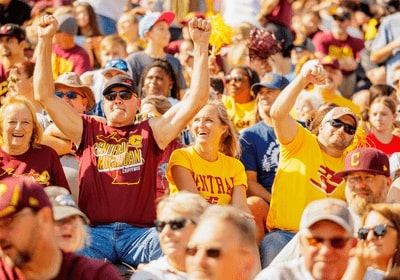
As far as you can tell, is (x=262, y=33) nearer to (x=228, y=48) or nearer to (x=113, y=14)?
(x=228, y=48)

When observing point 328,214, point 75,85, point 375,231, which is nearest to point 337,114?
point 75,85

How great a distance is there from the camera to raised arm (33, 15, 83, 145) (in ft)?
30.4

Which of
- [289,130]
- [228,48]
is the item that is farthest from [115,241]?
[228,48]

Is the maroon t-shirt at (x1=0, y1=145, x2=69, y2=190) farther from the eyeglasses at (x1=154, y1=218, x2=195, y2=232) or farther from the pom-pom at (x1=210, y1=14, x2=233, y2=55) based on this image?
the pom-pom at (x1=210, y1=14, x2=233, y2=55)

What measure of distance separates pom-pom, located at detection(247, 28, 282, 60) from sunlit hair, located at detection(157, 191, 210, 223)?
6541 millimetres

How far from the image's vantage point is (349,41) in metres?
16.4

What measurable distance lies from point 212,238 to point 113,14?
10969 millimetres

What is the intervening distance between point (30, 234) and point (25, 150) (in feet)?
11.7

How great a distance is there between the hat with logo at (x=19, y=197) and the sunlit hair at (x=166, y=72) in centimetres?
648

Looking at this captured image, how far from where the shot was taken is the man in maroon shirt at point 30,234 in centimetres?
566

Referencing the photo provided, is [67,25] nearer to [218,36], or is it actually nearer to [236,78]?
[218,36]

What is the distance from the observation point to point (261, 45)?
13.5 metres

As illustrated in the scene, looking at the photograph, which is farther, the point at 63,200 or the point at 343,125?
the point at 343,125

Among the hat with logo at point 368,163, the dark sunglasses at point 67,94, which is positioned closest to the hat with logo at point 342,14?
the dark sunglasses at point 67,94
